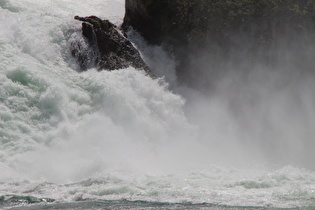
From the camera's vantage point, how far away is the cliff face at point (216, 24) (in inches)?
989

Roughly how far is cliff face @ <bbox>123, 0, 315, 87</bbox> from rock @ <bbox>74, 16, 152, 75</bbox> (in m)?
2.24

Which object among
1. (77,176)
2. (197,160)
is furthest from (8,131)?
(197,160)

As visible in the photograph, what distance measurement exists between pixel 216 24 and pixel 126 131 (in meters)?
9.00

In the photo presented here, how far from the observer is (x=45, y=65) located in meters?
21.3

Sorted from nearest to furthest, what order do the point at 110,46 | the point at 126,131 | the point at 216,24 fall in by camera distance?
1. the point at 126,131
2. the point at 110,46
3. the point at 216,24

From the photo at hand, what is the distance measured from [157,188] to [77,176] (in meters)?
2.98

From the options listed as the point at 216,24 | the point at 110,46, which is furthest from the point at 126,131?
the point at 216,24

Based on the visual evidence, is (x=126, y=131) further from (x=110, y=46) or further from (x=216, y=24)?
(x=216, y=24)

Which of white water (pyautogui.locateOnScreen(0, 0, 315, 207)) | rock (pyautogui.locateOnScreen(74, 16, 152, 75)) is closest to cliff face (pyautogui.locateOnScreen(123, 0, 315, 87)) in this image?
white water (pyautogui.locateOnScreen(0, 0, 315, 207))

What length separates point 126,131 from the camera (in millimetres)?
19516

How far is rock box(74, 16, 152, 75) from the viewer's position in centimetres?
2284

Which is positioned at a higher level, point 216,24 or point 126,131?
point 216,24

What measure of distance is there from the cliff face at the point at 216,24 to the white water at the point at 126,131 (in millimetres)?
1078

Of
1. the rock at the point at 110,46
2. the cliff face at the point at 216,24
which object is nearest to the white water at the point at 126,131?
the rock at the point at 110,46
